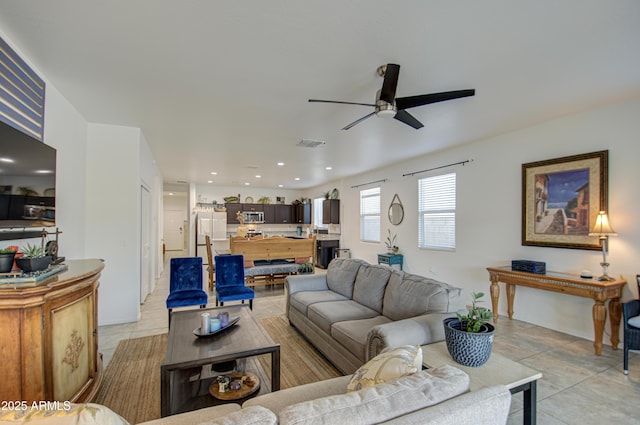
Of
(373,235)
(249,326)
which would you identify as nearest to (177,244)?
(373,235)

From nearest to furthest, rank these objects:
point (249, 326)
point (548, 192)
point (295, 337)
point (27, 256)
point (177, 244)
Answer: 1. point (27, 256)
2. point (249, 326)
3. point (295, 337)
4. point (548, 192)
5. point (177, 244)

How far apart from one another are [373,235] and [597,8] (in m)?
6.10

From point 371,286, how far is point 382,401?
2.35 m

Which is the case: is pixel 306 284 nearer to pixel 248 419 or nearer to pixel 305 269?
pixel 305 269

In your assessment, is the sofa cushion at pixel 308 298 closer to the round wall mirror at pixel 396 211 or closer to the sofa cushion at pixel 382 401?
the sofa cushion at pixel 382 401

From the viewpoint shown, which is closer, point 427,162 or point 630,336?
point 630,336

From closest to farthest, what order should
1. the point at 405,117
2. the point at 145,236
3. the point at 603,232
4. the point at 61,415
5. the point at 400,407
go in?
1. the point at 61,415
2. the point at 400,407
3. the point at 405,117
4. the point at 603,232
5. the point at 145,236

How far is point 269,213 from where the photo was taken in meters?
10.9

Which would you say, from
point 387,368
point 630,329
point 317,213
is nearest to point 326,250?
point 317,213

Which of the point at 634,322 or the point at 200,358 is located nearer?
the point at 200,358

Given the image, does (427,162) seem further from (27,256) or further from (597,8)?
(27,256)

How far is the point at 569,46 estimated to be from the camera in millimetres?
2246

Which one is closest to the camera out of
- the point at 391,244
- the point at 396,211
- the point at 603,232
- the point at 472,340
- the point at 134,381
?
the point at 472,340

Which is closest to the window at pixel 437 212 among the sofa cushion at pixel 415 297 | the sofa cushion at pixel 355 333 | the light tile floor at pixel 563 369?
the light tile floor at pixel 563 369
